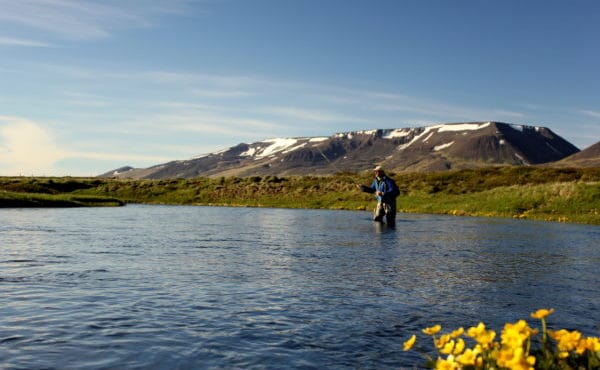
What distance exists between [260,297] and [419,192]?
5593 centimetres

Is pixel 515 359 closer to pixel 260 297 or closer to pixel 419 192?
pixel 260 297

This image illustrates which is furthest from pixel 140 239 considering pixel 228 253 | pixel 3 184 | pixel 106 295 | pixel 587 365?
pixel 3 184

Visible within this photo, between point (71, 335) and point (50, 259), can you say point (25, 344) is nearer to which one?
point (71, 335)

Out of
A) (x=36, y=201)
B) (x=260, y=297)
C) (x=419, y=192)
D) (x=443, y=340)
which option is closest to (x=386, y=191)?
(x=260, y=297)

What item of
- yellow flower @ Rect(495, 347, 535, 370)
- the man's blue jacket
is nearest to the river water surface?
yellow flower @ Rect(495, 347, 535, 370)

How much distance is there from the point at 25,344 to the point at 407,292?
28.9 feet

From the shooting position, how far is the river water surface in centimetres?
894

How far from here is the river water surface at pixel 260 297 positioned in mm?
8938

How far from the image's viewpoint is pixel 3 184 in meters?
77.3

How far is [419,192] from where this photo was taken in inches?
2633

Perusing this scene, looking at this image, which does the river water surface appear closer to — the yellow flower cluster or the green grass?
the yellow flower cluster

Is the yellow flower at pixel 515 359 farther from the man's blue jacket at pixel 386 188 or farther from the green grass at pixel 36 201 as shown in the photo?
the green grass at pixel 36 201

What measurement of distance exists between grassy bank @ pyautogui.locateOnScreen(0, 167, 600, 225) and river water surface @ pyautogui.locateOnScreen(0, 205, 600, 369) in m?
25.1

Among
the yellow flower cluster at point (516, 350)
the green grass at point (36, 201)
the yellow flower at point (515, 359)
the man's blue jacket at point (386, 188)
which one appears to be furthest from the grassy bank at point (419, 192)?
the yellow flower at point (515, 359)
